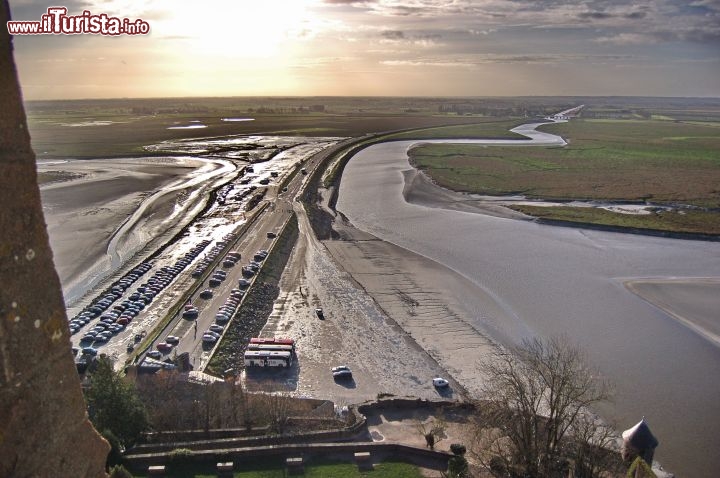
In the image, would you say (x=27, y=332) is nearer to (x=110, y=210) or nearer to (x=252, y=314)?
(x=252, y=314)

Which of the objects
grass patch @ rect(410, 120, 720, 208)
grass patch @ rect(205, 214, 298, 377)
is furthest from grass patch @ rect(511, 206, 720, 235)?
grass patch @ rect(205, 214, 298, 377)

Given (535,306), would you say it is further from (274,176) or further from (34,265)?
(274,176)

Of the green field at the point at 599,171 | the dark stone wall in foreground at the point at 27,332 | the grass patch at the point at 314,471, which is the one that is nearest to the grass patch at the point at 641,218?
the green field at the point at 599,171


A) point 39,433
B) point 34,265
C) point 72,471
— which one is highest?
point 34,265

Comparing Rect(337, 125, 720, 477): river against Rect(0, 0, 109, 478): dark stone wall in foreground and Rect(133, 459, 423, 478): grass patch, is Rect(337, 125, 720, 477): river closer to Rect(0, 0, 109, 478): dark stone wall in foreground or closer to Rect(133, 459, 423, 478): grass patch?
Rect(133, 459, 423, 478): grass patch

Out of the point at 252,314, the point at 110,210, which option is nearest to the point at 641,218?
the point at 252,314

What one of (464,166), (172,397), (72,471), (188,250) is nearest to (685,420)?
(172,397)

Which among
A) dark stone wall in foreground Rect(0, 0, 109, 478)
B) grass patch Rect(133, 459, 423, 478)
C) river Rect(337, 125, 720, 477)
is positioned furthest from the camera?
river Rect(337, 125, 720, 477)
